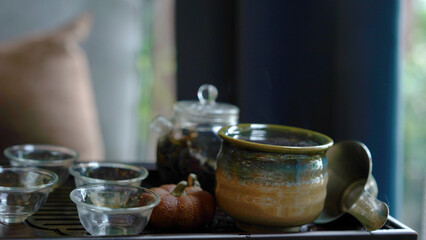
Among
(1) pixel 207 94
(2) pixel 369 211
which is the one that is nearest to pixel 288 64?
(1) pixel 207 94

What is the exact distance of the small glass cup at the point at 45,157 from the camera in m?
0.72

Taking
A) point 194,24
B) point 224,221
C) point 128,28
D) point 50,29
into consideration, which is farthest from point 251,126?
point 128,28

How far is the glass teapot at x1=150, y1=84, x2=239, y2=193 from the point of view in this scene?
745mm

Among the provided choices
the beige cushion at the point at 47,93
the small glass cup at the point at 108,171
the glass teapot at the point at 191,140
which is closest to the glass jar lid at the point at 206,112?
the glass teapot at the point at 191,140

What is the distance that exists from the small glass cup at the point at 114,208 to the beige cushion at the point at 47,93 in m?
0.95

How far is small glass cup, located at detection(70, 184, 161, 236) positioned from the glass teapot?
15 centimetres

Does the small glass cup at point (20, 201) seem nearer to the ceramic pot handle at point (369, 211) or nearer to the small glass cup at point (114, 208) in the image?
the small glass cup at point (114, 208)

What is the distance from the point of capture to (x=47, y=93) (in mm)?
1535

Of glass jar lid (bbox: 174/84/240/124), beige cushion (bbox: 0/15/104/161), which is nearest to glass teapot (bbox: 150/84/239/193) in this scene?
glass jar lid (bbox: 174/84/240/124)

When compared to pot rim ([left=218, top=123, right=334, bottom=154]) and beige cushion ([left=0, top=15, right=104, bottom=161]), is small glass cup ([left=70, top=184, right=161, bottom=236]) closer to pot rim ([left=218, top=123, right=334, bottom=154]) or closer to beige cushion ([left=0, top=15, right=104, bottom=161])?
pot rim ([left=218, top=123, right=334, bottom=154])

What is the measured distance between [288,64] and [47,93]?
2.82ft

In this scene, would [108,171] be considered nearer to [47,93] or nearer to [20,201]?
[20,201]

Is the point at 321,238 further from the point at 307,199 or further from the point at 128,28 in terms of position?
the point at 128,28

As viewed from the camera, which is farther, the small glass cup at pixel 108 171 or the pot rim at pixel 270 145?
the small glass cup at pixel 108 171
